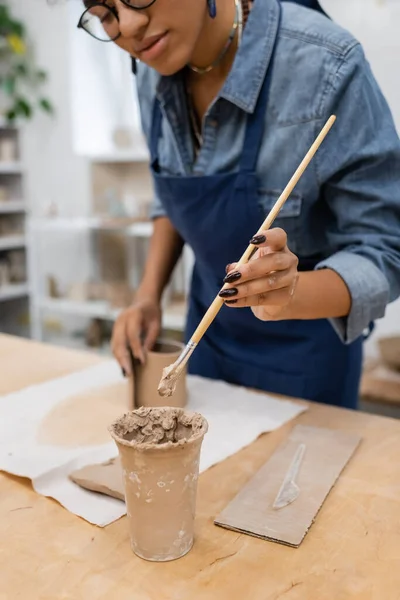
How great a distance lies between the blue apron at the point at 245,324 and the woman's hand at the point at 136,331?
6.2 inches

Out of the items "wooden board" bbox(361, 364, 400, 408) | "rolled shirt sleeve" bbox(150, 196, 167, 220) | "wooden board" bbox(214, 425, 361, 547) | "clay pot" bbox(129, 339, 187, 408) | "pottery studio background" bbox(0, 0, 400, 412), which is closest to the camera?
"wooden board" bbox(214, 425, 361, 547)

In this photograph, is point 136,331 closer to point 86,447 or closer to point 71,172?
point 86,447

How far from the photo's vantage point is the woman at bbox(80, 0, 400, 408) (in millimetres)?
1049

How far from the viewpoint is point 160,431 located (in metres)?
0.81

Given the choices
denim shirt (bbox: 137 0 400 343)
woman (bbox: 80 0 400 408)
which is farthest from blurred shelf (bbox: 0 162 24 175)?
denim shirt (bbox: 137 0 400 343)

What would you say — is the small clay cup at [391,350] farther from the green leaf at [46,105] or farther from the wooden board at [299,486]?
the green leaf at [46,105]

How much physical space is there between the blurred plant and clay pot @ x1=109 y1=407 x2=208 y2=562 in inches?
148

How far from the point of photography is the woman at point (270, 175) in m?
1.05

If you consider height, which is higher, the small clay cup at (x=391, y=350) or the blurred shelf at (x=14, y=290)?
the small clay cup at (x=391, y=350)

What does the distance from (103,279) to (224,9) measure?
10.0ft

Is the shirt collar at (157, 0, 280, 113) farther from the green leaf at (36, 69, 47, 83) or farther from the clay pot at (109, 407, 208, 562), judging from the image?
the green leaf at (36, 69, 47, 83)

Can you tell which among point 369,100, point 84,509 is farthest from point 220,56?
point 84,509

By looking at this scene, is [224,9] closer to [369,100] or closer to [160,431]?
[369,100]

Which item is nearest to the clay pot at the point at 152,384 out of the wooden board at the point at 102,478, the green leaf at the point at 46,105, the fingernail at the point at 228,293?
the wooden board at the point at 102,478
